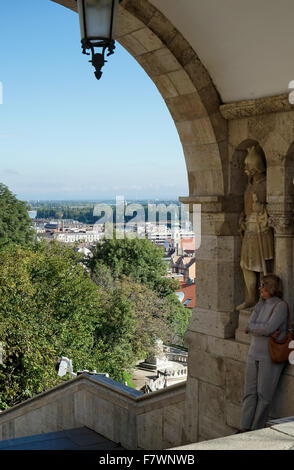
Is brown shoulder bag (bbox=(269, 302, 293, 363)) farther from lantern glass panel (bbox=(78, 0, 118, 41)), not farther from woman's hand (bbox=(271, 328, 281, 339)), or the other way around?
lantern glass panel (bbox=(78, 0, 118, 41))

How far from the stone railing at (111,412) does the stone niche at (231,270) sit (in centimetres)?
25

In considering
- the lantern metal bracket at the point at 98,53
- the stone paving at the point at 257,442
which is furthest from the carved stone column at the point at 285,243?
the stone paving at the point at 257,442

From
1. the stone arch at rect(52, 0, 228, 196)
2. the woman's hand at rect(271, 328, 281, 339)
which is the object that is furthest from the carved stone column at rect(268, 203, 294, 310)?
the stone arch at rect(52, 0, 228, 196)

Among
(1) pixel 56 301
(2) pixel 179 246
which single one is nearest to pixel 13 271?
(1) pixel 56 301

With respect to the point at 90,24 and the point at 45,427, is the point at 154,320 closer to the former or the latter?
the point at 45,427

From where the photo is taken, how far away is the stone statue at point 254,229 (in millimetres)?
4582

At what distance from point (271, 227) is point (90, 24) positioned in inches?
81.7

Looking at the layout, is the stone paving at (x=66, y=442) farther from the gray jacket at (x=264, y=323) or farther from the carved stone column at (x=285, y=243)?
the carved stone column at (x=285, y=243)

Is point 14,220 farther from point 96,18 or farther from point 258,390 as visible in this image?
point 96,18

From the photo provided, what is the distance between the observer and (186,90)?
4.77 meters

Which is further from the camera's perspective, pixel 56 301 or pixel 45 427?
pixel 56 301

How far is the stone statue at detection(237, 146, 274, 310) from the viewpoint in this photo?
4582mm

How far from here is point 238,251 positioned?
4.85 m
